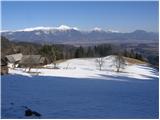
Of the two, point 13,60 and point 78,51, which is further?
point 78,51

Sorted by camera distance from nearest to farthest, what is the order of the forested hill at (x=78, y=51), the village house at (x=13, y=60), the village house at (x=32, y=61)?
1. the village house at (x=32, y=61)
2. the village house at (x=13, y=60)
3. the forested hill at (x=78, y=51)

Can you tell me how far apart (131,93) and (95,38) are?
185 ft

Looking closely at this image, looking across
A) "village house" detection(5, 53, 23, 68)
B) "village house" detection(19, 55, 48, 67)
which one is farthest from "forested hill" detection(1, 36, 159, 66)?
"village house" detection(5, 53, 23, 68)

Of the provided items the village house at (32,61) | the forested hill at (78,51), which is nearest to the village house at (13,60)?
the village house at (32,61)

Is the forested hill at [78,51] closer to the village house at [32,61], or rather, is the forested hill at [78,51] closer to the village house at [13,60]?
the village house at [32,61]

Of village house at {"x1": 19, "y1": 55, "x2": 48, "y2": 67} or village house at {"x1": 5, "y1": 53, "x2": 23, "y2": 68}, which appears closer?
village house at {"x1": 19, "y1": 55, "x2": 48, "y2": 67}

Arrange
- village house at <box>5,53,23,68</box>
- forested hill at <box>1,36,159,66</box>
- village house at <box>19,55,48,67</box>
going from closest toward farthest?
1. village house at <box>19,55,48,67</box>
2. village house at <box>5,53,23,68</box>
3. forested hill at <box>1,36,159,66</box>

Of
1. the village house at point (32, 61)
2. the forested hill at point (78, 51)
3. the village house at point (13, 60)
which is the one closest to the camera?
the village house at point (32, 61)

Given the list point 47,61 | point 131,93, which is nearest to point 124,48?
point 47,61

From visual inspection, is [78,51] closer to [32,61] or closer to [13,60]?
[32,61]

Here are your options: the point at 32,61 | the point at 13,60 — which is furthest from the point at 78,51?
the point at 13,60

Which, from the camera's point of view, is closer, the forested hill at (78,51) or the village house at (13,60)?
the village house at (13,60)

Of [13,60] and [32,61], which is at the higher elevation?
[13,60]

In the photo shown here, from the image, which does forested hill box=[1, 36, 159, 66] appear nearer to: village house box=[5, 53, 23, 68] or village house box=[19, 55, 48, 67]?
village house box=[19, 55, 48, 67]
